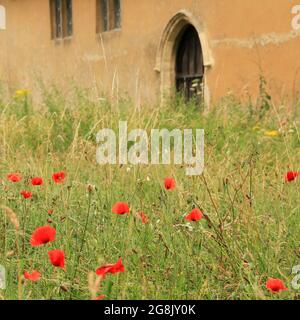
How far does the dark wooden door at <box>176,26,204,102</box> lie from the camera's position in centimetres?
1059

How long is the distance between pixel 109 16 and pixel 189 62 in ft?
8.39

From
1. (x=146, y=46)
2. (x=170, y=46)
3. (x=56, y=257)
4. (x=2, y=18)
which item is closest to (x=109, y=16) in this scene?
(x=146, y=46)

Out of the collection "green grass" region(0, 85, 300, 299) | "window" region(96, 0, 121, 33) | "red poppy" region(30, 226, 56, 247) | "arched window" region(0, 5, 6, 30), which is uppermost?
"arched window" region(0, 5, 6, 30)

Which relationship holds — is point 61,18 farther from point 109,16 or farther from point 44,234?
point 44,234

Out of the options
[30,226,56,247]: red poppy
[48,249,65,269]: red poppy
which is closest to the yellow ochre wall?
[30,226,56,247]: red poppy

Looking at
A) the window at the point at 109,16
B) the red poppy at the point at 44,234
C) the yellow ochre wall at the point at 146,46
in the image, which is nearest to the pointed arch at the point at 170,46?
the yellow ochre wall at the point at 146,46

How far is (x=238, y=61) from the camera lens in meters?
8.94

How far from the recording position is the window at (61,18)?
14.3m

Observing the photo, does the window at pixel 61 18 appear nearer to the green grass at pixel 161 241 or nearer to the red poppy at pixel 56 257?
the green grass at pixel 161 241

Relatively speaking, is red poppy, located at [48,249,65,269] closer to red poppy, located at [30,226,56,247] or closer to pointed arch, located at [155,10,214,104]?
red poppy, located at [30,226,56,247]

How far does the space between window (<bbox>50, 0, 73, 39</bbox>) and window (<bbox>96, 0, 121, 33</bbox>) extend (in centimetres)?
157

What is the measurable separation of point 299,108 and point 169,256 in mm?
5385

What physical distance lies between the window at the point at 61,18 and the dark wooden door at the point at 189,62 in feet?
13.5
